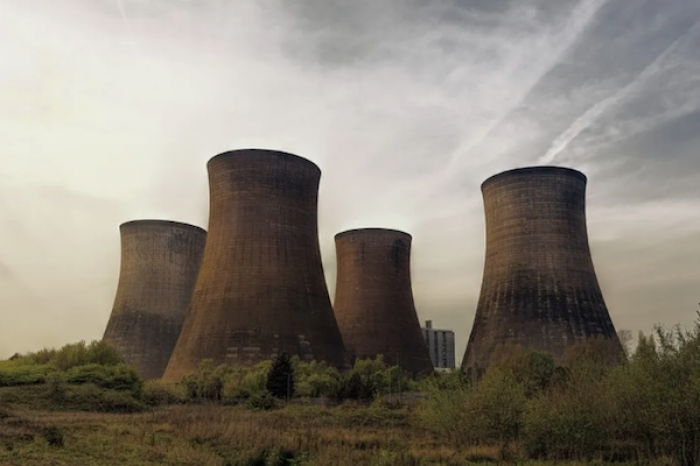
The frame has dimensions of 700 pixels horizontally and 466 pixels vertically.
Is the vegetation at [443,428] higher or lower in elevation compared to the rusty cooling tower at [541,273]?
lower

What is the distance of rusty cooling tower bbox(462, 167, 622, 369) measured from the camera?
22875mm

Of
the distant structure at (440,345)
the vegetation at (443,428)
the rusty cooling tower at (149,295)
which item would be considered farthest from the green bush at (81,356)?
the distant structure at (440,345)

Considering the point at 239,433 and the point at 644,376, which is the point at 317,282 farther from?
the point at 644,376

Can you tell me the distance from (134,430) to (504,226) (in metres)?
16.7

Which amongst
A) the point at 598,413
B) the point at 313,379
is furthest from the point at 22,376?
the point at 598,413

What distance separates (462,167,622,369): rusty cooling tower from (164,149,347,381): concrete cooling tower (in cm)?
601

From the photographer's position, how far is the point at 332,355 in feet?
73.7

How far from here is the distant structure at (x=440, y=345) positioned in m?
65.3

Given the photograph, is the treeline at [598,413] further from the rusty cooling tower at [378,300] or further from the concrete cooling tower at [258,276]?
the rusty cooling tower at [378,300]

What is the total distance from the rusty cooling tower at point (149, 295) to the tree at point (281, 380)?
11.7 m

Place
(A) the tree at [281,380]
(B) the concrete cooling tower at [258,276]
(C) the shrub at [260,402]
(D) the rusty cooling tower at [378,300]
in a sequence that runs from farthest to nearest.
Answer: (D) the rusty cooling tower at [378,300] < (B) the concrete cooling tower at [258,276] < (A) the tree at [281,380] < (C) the shrub at [260,402]

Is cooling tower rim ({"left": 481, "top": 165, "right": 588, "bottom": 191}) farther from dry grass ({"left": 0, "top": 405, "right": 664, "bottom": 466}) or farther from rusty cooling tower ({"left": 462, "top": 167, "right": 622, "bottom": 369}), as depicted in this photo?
dry grass ({"left": 0, "top": 405, "right": 664, "bottom": 466})

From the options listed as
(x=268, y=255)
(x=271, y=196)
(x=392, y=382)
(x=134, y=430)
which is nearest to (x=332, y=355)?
(x=392, y=382)

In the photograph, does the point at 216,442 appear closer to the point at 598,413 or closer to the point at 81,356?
the point at 598,413
